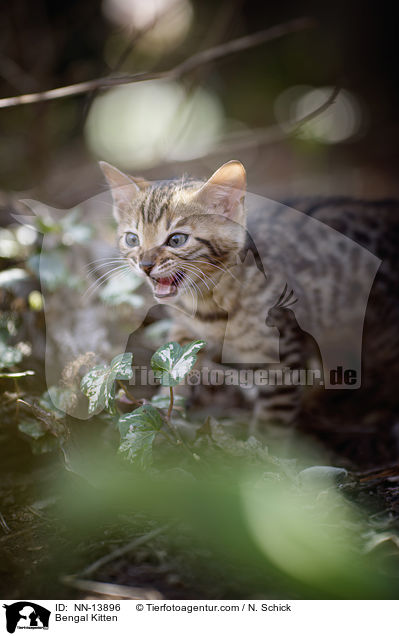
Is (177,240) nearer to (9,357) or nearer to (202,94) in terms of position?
(9,357)

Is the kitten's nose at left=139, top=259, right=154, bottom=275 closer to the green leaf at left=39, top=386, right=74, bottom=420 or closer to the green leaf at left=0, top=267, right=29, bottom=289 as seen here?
the green leaf at left=39, top=386, right=74, bottom=420

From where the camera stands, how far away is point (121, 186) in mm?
1753

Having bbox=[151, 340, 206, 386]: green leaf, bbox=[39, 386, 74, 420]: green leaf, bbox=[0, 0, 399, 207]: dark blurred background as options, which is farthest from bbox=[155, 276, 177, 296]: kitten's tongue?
bbox=[0, 0, 399, 207]: dark blurred background

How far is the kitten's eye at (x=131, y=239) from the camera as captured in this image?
5.65ft

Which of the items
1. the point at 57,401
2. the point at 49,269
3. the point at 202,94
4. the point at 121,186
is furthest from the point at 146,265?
the point at 202,94

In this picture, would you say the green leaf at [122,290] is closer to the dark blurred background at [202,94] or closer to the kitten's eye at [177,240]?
the kitten's eye at [177,240]

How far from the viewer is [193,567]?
121 cm

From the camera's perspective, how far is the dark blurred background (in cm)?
376

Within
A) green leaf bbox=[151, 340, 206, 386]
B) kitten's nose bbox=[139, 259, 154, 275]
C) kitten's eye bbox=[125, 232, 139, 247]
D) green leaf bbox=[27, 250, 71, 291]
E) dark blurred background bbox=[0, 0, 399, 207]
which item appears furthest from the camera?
dark blurred background bbox=[0, 0, 399, 207]

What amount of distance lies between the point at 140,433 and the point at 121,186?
0.88 m

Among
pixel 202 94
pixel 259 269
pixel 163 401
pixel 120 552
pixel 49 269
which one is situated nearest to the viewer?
pixel 120 552

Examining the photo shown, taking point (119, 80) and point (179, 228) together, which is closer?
point (179, 228)

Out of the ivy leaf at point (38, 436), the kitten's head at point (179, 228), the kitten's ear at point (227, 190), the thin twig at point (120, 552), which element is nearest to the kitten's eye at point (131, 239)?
the kitten's head at point (179, 228)
